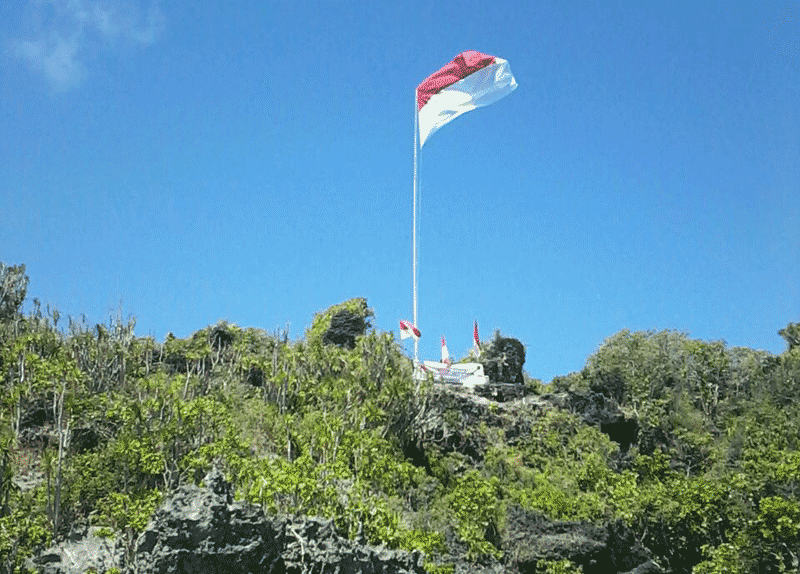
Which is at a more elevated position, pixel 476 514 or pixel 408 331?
pixel 408 331

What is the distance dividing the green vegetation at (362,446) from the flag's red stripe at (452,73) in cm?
945

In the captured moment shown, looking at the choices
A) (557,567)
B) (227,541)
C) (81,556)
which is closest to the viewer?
(227,541)

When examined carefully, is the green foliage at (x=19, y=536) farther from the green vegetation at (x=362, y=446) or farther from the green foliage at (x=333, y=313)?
the green foliage at (x=333, y=313)

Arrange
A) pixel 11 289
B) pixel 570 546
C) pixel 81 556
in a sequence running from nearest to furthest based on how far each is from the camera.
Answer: pixel 81 556 < pixel 570 546 < pixel 11 289

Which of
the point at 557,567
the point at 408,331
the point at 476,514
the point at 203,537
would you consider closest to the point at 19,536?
the point at 203,537

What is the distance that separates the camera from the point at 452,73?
3362cm

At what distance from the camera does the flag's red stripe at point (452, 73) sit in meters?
32.6

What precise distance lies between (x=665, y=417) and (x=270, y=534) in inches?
952

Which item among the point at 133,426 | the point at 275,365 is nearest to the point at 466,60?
the point at 275,365

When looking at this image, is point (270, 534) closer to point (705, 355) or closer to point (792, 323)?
point (705, 355)

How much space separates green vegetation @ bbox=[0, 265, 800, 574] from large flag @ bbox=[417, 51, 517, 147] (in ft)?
28.1

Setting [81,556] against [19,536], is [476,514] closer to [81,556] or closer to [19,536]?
[81,556]

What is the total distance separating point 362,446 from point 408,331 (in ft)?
50.1

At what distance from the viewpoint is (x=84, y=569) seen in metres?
15.5
